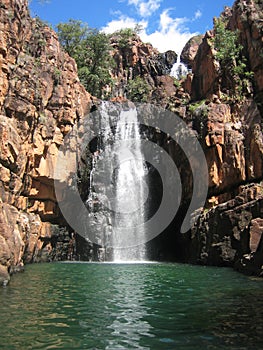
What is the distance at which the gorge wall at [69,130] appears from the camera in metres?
20.4

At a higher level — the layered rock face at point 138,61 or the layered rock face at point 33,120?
the layered rock face at point 138,61

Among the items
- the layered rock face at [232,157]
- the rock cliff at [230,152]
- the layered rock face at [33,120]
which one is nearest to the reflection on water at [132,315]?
the rock cliff at [230,152]

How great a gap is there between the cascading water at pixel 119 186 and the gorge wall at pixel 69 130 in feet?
6.06

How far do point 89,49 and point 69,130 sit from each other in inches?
740

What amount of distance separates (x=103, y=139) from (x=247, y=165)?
13.8m

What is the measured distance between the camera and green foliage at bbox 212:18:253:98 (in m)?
26.3

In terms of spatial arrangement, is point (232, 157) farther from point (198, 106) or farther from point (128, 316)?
point (128, 316)

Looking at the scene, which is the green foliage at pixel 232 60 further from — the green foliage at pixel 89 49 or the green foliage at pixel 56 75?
the green foliage at pixel 89 49

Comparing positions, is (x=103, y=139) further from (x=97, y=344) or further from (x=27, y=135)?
(x=97, y=344)

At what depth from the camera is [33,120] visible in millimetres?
23844

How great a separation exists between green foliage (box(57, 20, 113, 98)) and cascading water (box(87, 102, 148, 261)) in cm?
951

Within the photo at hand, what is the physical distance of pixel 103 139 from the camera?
3275 cm

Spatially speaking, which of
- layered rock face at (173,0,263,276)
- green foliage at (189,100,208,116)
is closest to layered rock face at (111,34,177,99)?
layered rock face at (173,0,263,276)

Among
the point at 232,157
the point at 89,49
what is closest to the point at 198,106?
the point at 232,157
